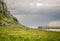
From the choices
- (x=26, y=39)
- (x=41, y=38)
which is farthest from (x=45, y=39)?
(x=26, y=39)

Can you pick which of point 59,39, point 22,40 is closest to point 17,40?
point 22,40

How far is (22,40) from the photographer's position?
7288cm

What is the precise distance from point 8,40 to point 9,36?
18.8ft

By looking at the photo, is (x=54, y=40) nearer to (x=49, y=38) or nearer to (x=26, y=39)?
(x=49, y=38)

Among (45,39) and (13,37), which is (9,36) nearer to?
(13,37)

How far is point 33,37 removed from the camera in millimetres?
77438

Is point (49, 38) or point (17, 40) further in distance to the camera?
point (49, 38)

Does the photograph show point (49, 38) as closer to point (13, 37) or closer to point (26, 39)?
point (26, 39)

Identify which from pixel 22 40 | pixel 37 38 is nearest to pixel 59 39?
pixel 37 38

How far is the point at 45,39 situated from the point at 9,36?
48.0 ft

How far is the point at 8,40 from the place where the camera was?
72.4 m

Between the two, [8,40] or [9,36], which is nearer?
[8,40]

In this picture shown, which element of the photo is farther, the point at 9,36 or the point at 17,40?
the point at 9,36

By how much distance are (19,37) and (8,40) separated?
5617 mm
